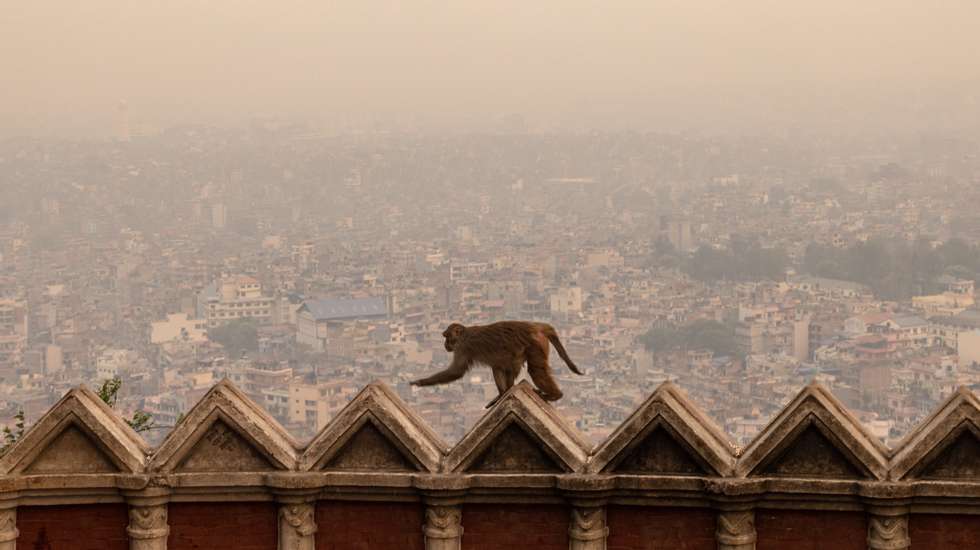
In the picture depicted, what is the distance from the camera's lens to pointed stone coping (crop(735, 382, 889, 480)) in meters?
7.30

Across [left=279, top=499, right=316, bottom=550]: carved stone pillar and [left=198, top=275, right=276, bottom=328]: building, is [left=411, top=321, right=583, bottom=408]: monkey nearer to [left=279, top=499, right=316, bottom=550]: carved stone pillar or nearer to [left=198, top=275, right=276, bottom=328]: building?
[left=279, top=499, right=316, bottom=550]: carved stone pillar

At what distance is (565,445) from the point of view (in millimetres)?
7609

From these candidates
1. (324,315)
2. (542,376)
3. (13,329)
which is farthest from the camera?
(324,315)

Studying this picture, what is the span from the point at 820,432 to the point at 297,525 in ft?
8.07

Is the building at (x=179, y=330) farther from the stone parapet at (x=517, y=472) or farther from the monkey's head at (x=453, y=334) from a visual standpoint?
the stone parapet at (x=517, y=472)

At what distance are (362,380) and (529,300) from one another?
157 feet

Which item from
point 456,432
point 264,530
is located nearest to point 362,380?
point 456,432

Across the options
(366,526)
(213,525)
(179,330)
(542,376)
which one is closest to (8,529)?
(213,525)

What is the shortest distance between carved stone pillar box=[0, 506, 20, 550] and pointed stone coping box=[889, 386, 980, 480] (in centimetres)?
408

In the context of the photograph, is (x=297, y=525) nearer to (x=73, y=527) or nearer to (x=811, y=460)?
(x=73, y=527)

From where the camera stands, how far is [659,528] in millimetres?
7625

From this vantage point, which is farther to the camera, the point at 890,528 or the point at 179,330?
the point at 179,330

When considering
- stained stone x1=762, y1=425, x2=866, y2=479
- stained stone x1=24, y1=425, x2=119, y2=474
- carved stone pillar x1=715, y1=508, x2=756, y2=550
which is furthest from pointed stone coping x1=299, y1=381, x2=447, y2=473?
stained stone x1=762, y1=425, x2=866, y2=479

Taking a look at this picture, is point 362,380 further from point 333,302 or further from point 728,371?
point 333,302
